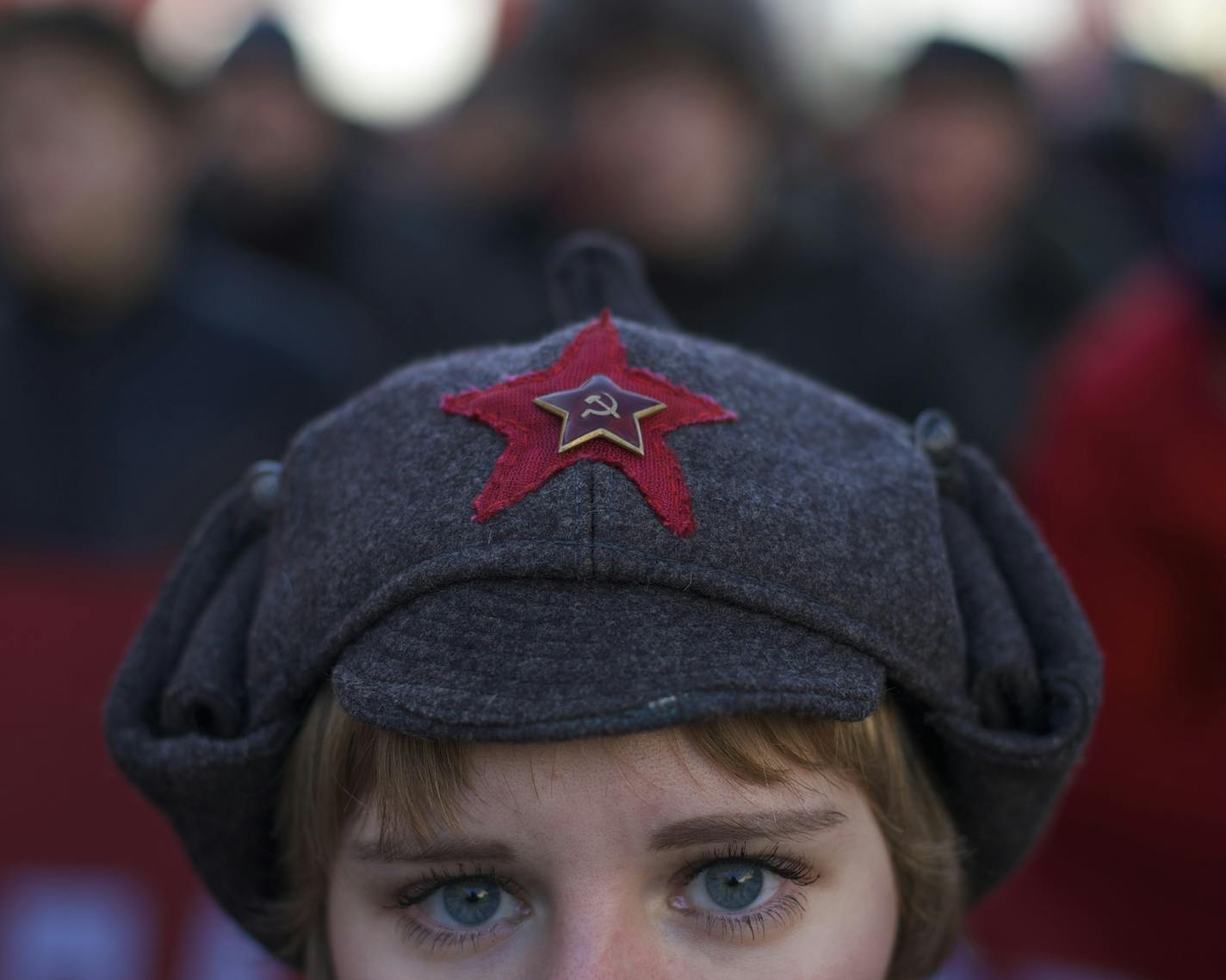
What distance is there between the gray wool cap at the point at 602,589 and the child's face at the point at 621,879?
0.10m

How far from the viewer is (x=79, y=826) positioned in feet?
8.57

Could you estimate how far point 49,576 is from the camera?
2836mm

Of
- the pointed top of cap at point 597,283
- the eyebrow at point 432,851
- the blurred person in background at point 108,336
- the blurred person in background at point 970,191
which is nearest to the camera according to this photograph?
the eyebrow at point 432,851

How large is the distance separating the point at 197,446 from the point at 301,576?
185 cm

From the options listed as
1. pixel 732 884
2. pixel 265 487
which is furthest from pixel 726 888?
pixel 265 487

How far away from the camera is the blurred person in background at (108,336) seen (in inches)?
117

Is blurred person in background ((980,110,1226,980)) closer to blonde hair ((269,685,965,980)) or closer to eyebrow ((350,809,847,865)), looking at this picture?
blonde hair ((269,685,965,980))

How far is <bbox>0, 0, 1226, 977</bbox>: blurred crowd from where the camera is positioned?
266cm

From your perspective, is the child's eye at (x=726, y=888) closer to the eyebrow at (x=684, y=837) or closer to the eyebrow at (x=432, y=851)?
the eyebrow at (x=684, y=837)

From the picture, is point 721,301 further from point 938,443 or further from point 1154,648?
point 938,443

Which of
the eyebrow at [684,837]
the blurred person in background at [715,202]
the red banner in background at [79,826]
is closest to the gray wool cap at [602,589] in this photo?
the eyebrow at [684,837]

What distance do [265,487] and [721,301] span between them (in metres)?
2.17

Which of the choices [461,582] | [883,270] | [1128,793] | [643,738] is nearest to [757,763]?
[643,738]

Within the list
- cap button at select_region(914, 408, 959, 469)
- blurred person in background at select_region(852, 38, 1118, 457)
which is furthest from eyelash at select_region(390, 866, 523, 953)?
blurred person in background at select_region(852, 38, 1118, 457)
